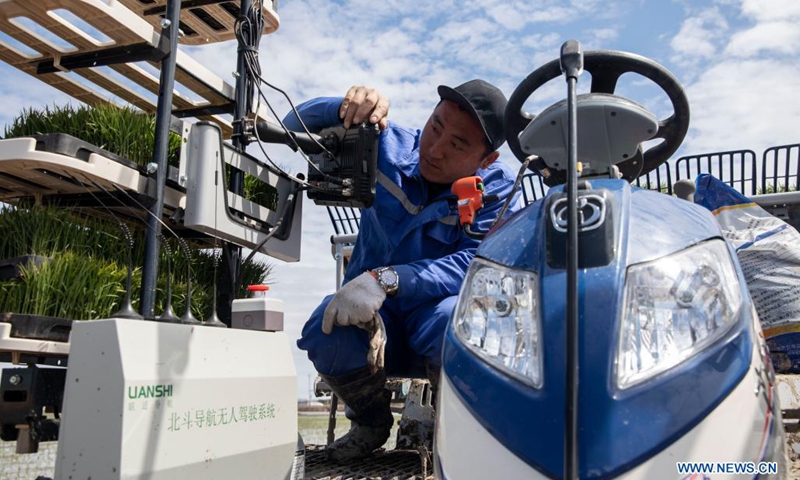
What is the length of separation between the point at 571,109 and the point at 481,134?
147 cm

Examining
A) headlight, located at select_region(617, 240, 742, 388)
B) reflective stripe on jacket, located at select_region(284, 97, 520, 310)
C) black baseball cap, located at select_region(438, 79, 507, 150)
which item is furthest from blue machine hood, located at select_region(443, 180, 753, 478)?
black baseball cap, located at select_region(438, 79, 507, 150)

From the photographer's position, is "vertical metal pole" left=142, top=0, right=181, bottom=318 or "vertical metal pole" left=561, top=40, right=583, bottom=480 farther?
"vertical metal pole" left=142, top=0, right=181, bottom=318

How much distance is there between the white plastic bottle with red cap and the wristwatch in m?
0.34

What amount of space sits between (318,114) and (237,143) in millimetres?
313

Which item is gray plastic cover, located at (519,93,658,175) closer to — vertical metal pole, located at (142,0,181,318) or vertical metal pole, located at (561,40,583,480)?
vertical metal pole, located at (561,40,583,480)

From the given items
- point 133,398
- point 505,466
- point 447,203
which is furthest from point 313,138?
point 505,466

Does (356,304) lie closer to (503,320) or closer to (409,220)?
(409,220)

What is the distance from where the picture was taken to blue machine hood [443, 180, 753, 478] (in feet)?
2.61

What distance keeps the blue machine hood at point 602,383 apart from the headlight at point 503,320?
15 millimetres

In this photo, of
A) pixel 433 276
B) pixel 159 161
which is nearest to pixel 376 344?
pixel 433 276

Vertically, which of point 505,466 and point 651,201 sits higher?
point 651,201

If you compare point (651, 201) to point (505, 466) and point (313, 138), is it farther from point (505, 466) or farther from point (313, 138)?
point (313, 138)

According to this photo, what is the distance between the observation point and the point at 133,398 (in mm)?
1219

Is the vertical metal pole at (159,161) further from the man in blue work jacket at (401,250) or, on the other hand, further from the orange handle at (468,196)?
the orange handle at (468,196)
